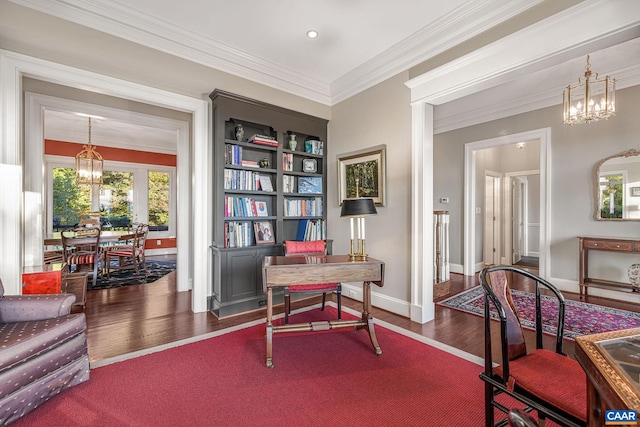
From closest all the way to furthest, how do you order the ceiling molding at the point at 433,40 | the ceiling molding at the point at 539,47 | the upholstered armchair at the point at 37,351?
the upholstered armchair at the point at 37,351
the ceiling molding at the point at 539,47
the ceiling molding at the point at 433,40

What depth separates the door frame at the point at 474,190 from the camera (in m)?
4.34

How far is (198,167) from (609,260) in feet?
18.3

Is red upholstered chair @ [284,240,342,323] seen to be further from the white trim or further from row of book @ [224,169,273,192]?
the white trim

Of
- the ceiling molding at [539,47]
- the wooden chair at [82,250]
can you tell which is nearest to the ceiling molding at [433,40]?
the ceiling molding at [539,47]

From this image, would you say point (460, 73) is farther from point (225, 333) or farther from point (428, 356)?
point (225, 333)

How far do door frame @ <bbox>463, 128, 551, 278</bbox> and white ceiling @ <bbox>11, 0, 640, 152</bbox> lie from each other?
2.88ft

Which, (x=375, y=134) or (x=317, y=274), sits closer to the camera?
(x=317, y=274)

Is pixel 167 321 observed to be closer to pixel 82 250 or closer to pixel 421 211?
pixel 82 250

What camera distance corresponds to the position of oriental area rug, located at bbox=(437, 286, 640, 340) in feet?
9.39

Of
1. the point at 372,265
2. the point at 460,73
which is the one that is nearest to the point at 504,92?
the point at 460,73

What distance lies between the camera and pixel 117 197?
7.04 meters

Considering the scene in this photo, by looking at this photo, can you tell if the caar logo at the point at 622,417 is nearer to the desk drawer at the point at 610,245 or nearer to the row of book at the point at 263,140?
the row of book at the point at 263,140

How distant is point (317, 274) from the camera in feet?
7.64

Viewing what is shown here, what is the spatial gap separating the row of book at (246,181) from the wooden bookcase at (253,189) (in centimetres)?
1
